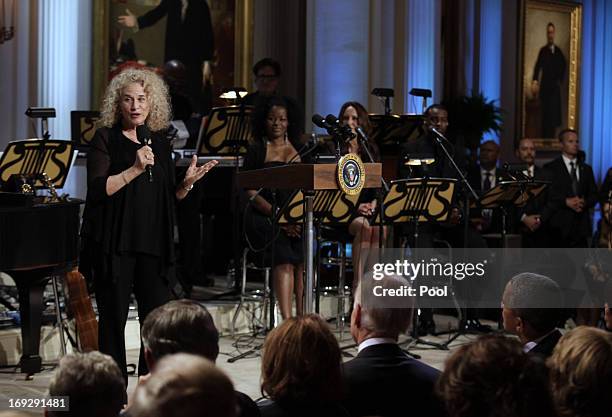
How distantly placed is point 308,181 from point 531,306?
1329 mm

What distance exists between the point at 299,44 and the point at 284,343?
9.56m

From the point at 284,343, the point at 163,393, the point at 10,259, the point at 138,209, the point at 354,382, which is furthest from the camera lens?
the point at 10,259

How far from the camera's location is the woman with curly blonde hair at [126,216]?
195 inches

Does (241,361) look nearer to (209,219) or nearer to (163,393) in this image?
(209,219)

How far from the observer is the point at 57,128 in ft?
30.9

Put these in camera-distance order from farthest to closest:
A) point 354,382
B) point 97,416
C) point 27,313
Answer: point 27,313
point 354,382
point 97,416

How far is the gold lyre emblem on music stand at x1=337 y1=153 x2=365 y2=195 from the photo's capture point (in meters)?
4.91

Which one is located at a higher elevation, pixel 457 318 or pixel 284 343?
pixel 284 343

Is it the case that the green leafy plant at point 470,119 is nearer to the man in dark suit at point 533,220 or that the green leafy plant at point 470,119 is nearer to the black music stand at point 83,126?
the man in dark suit at point 533,220

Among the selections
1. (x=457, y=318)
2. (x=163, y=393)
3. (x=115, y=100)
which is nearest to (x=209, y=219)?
(x=457, y=318)

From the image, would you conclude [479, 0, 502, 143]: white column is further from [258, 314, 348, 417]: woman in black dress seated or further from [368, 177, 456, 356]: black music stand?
[258, 314, 348, 417]: woman in black dress seated

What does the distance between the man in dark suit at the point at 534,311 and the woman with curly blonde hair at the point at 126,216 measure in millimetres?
1639

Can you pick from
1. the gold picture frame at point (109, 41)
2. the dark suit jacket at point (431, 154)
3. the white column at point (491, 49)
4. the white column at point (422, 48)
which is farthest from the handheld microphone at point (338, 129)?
the white column at point (491, 49)

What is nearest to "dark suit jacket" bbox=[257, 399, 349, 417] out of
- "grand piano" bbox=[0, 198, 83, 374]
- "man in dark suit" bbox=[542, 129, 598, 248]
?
"grand piano" bbox=[0, 198, 83, 374]
